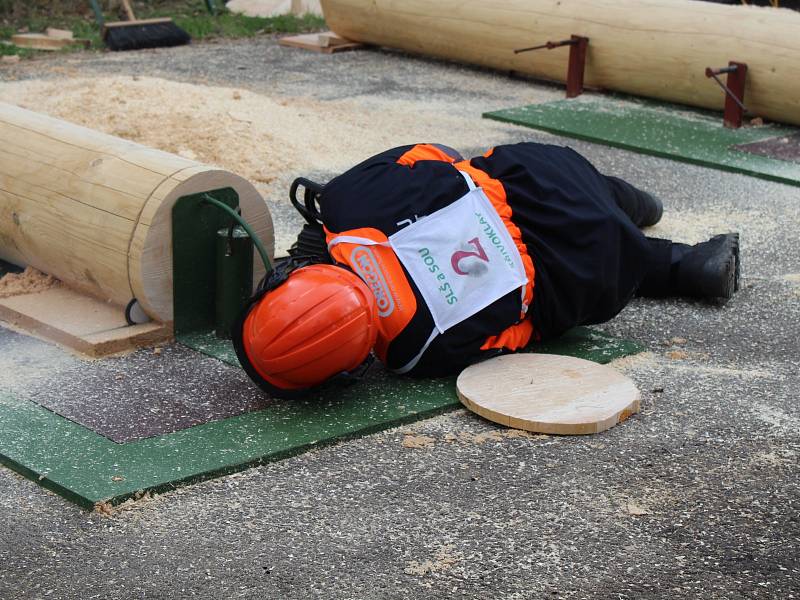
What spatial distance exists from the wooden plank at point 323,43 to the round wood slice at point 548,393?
22.3 ft

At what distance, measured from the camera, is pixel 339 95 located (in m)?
8.56

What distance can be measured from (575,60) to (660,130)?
1180 mm

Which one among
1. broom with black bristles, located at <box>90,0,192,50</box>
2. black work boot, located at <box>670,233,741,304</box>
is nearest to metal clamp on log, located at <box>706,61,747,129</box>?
black work boot, located at <box>670,233,741,304</box>

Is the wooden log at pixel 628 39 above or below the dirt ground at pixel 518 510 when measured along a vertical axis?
above

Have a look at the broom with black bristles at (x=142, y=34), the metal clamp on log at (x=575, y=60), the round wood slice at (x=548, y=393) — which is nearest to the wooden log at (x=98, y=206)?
the round wood slice at (x=548, y=393)

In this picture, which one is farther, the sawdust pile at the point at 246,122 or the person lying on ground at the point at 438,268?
the sawdust pile at the point at 246,122

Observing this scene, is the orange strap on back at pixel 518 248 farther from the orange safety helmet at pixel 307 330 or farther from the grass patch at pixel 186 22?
the grass patch at pixel 186 22

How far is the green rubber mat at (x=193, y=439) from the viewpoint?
325 centimetres

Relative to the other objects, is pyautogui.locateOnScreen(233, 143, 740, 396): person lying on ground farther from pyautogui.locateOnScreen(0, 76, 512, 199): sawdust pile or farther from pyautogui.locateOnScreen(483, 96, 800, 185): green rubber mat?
pyautogui.locateOnScreen(483, 96, 800, 185): green rubber mat

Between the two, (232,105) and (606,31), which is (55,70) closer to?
(232,105)

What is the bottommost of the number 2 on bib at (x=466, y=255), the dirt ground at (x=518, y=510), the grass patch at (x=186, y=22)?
the dirt ground at (x=518, y=510)

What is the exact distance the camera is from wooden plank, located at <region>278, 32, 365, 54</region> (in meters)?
10.3

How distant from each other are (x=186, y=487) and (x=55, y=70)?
259 inches

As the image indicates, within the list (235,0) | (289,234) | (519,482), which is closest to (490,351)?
(519,482)
